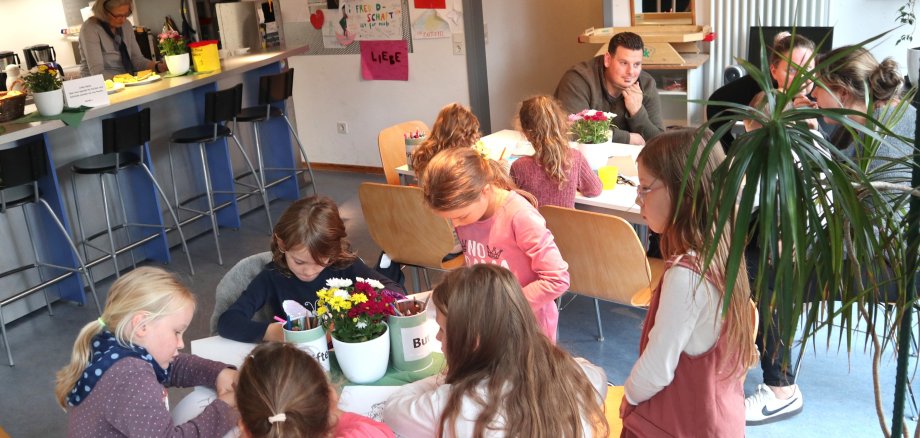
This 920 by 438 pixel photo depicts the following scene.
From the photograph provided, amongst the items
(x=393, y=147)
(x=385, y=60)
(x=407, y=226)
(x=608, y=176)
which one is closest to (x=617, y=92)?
(x=608, y=176)

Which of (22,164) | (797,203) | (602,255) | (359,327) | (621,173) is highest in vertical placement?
(797,203)

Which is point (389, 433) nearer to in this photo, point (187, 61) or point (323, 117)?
point (187, 61)

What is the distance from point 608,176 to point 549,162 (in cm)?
42

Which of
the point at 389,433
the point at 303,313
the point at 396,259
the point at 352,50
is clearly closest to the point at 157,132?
the point at 352,50

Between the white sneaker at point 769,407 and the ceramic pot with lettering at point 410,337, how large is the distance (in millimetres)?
1471

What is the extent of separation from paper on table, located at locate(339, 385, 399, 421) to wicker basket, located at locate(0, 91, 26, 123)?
126 inches

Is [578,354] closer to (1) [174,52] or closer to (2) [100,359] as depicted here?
(2) [100,359]

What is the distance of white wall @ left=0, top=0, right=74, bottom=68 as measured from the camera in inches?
276

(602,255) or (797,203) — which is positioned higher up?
(797,203)

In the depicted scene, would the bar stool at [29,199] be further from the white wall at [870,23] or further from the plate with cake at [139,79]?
the white wall at [870,23]

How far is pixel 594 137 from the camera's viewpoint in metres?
3.49

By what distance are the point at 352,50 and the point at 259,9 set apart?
2.75 feet

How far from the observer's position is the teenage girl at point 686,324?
161 centimetres

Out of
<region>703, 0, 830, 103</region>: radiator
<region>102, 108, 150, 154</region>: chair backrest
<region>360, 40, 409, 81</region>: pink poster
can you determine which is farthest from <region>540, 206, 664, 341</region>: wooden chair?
<region>360, 40, 409, 81</region>: pink poster
